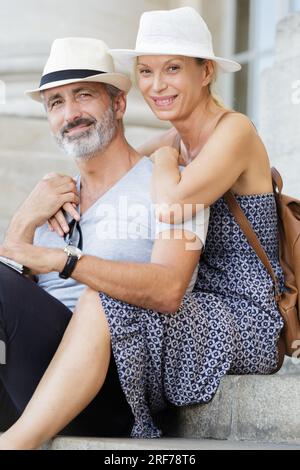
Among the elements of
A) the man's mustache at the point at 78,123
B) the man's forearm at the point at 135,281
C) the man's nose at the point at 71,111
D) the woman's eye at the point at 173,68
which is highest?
the woman's eye at the point at 173,68

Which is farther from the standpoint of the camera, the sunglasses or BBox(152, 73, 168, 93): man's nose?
the sunglasses

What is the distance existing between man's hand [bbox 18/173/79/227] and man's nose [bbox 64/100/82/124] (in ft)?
0.70

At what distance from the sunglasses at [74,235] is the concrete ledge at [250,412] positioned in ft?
2.20

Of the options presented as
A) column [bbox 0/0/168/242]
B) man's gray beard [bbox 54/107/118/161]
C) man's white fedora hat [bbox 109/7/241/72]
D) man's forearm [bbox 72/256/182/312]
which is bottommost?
column [bbox 0/0/168/242]

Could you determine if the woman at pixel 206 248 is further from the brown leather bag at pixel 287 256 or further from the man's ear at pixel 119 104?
the man's ear at pixel 119 104

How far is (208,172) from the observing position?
3.37 metres

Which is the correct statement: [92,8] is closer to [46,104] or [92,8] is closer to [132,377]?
[46,104]

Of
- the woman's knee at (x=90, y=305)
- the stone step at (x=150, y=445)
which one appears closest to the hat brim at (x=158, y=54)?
the woman's knee at (x=90, y=305)

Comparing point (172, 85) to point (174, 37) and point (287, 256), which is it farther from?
point (287, 256)

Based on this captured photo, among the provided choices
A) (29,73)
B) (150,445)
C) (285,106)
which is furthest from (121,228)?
(29,73)

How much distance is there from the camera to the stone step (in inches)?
116

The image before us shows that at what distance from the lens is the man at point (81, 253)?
122 inches

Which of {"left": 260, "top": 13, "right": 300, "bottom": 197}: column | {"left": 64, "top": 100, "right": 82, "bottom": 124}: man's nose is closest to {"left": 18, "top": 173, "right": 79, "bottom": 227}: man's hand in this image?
{"left": 64, "top": 100, "right": 82, "bottom": 124}: man's nose

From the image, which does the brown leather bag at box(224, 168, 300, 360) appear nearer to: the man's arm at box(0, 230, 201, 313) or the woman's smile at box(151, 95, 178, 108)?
the man's arm at box(0, 230, 201, 313)
